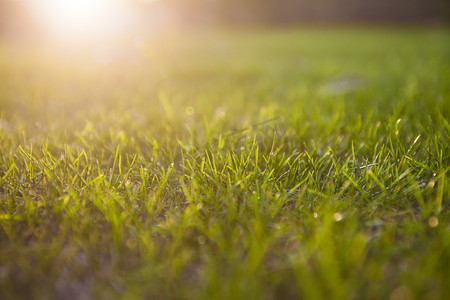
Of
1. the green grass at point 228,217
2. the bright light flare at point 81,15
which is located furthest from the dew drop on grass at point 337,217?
the bright light flare at point 81,15

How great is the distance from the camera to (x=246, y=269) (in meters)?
0.75

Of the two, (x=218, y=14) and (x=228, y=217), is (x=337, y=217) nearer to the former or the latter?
(x=228, y=217)

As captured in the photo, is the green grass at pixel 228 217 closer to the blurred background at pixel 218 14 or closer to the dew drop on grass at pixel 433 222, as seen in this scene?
the dew drop on grass at pixel 433 222

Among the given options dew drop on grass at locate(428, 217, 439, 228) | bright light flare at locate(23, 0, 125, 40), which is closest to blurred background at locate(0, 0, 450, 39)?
bright light flare at locate(23, 0, 125, 40)

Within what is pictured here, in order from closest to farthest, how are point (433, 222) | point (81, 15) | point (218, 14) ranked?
point (433, 222)
point (81, 15)
point (218, 14)

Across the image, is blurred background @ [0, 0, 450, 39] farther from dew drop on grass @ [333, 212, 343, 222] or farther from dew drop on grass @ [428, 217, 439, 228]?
dew drop on grass @ [428, 217, 439, 228]

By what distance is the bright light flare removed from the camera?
13039 millimetres

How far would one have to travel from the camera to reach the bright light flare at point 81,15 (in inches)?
513

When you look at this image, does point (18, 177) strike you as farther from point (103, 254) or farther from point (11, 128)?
point (11, 128)

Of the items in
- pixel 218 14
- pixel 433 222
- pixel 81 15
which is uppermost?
pixel 81 15

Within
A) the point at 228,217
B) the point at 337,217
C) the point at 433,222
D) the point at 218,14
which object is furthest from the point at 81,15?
the point at 433,222

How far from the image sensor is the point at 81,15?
13562 millimetres

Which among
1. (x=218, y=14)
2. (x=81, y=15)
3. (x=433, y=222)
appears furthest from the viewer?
(x=218, y=14)

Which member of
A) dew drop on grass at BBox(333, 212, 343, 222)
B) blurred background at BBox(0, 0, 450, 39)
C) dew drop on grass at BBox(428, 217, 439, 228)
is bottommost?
dew drop on grass at BBox(428, 217, 439, 228)
